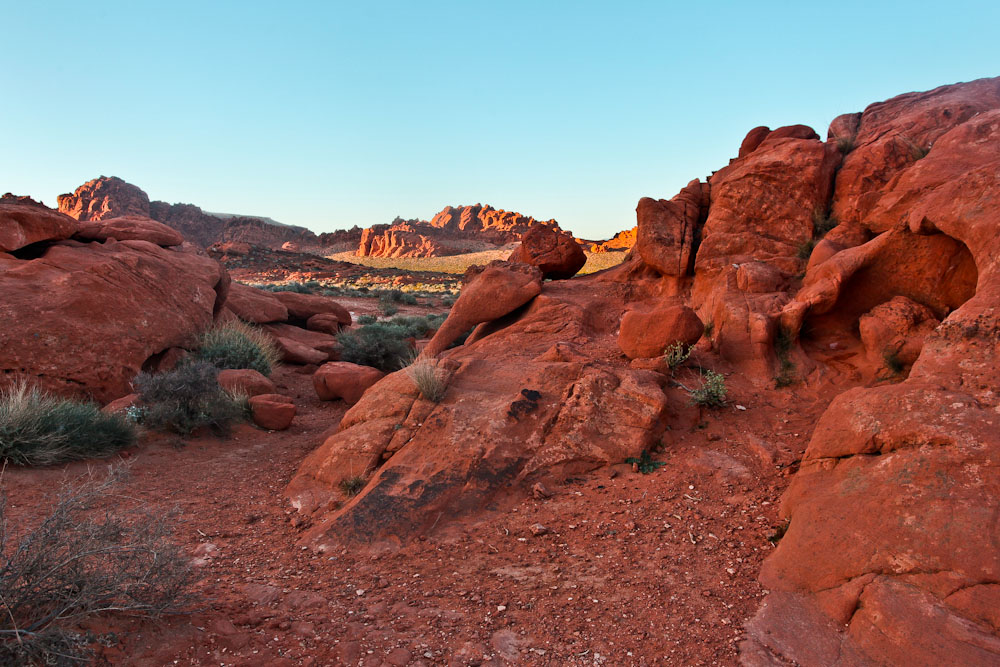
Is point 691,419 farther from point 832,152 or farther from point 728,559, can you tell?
point 832,152

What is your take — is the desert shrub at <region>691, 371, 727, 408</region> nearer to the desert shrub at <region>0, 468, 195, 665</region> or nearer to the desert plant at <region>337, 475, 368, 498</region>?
the desert plant at <region>337, 475, 368, 498</region>

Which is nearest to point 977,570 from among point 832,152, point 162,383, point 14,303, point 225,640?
point 225,640

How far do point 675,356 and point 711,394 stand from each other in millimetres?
691

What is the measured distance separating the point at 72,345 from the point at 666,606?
875cm

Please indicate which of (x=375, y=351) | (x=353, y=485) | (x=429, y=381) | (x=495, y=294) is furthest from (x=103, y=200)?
(x=353, y=485)

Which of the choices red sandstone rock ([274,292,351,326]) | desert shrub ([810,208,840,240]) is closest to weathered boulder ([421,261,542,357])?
desert shrub ([810,208,840,240])

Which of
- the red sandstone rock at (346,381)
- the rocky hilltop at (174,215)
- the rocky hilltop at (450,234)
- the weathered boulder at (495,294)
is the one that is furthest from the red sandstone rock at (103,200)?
the weathered boulder at (495,294)

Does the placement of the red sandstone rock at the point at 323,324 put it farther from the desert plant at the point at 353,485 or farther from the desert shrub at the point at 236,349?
the desert plant at the point at 353,485

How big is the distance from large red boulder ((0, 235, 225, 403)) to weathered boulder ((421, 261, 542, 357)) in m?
4.63

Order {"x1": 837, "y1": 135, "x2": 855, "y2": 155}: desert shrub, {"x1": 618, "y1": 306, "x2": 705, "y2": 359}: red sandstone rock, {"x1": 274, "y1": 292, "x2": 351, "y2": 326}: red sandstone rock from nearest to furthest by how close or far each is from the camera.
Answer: {"x1": 618, "y1": 306, "x2": 705, "y2": 359}: red sandstone rock < {"x1": 837, "y1": 135, "x2": 855, "y2": 155}: desert shrub < {"x1": 274, "y1": 292, "x2": 351, "y2": 326}: red sandstone rock

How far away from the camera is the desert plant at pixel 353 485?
215 inches

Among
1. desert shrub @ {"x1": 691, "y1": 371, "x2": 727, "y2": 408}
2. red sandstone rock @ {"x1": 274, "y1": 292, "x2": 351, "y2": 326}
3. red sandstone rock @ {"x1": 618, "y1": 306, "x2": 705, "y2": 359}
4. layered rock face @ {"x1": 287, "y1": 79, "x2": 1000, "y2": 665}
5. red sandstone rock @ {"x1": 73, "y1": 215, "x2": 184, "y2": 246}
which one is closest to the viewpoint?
layered rock face @ {"x1": 287, "y1": 79, "x2": 1000, "y2": 665}

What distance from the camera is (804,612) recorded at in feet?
10.6

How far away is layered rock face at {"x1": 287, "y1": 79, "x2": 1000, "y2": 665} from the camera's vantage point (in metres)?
3.11
